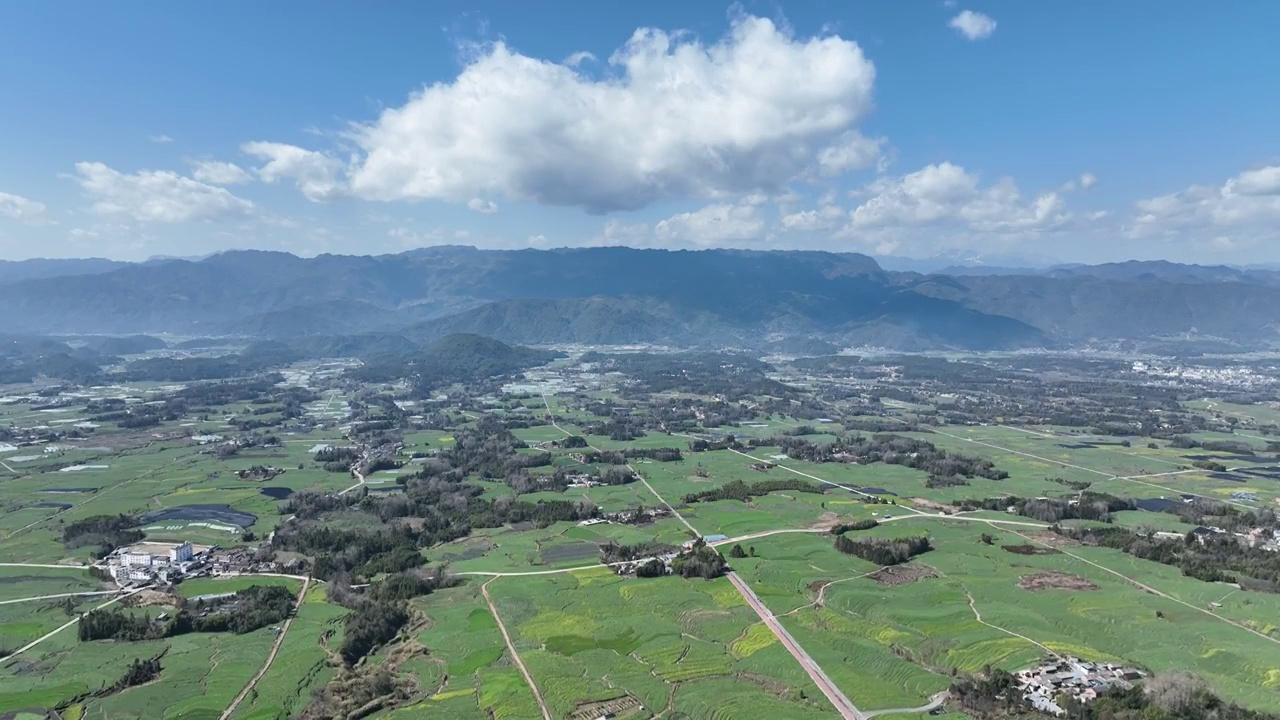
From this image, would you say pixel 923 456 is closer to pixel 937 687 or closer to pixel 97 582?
pixel 937 687

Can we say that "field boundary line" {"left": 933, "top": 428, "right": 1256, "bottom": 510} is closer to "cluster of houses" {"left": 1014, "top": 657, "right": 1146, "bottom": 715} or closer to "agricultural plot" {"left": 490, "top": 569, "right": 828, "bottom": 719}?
"cluster of houses" {"left": 1014, "top": 657, "right": 1146, "bottom": 715}

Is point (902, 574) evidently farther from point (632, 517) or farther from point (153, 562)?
point (153, 562)

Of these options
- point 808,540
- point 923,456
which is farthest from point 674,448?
point 808,540

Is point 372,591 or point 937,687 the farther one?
point 372,591

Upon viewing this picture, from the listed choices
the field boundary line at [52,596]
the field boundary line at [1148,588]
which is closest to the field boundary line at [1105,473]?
the field boundary line at [1148,588]

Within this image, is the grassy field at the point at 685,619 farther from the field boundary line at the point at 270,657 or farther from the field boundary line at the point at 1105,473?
the field boundary line at the point at 1105,473

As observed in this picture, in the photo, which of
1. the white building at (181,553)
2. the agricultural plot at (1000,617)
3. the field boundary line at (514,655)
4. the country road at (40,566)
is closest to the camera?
the field boundary line at (514,655)
